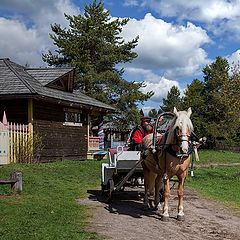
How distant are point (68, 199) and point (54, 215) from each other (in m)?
2.69

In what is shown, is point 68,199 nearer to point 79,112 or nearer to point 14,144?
point 14,144

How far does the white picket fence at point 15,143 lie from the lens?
18884mm

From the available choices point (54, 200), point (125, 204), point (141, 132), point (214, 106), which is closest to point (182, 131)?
point (141, 132)

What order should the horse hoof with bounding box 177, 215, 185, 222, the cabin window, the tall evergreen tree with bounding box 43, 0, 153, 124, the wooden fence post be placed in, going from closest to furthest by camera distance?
the horse hoof with bounding box 177, 215, 185, 222
the wooden fence post
the cabin window
the tall evergreen tree with bounding box 43, 0, 153, 124

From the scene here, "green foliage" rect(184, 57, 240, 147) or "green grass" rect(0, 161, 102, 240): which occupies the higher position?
"green foliage" rect(184, 57, 240, 147)

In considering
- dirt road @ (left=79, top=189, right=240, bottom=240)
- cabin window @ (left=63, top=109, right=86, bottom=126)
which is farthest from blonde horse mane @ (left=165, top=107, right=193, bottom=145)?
cabin window @ (left=63, top=109, right=86, bottom=126)

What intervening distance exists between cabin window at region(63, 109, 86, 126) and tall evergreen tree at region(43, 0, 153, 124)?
13.9 m

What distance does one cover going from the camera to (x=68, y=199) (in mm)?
11781

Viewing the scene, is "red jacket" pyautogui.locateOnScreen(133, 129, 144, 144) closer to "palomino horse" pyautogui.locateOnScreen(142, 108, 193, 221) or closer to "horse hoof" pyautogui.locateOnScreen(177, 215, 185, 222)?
"palomino horse" pyautogui.locateOnScreen(142, 108, 193, 221)

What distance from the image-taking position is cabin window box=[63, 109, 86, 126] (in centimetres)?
2584

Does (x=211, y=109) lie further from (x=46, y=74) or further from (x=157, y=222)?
(x=157, y=222)

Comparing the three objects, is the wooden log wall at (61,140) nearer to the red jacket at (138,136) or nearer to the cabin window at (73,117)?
the cabin window at (73,117)

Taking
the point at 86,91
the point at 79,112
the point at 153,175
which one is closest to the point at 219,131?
the point at 86,91

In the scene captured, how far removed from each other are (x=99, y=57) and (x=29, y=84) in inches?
887
